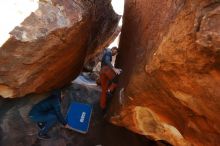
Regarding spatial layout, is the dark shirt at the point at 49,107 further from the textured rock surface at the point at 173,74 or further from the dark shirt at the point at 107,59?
the dark shirt at the point at 107,59

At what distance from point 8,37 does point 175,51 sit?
7.66ft

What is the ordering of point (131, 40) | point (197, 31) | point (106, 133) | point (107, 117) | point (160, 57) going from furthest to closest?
point (106, 133)
point (107, 117)
point (131, 40)
point (160, 57)
point (197, 31)

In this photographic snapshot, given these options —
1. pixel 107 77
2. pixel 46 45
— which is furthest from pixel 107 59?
pixel 46 45

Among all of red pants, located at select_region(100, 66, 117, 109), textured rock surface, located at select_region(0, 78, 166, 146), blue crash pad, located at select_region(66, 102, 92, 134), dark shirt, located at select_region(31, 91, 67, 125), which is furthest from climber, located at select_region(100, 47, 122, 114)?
dark shirt, located at select_region(31, 91, 67, 125)

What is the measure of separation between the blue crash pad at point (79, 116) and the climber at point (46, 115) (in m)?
0.29

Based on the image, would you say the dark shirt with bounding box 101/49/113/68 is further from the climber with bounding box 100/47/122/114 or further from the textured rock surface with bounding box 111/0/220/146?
the textured rock surface with bounding box 111/0/220/146

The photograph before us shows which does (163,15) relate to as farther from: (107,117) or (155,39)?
(107,117)

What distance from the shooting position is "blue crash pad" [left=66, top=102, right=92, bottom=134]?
6707 mm

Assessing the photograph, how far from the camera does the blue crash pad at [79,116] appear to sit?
22.0 feet

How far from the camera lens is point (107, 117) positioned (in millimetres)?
6512

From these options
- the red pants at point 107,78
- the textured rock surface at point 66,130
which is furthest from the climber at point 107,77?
the textured rock surface at point 66,130

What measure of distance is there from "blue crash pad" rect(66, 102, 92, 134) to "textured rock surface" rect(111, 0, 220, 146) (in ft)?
3.19

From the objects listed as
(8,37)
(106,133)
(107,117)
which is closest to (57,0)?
(8,37)

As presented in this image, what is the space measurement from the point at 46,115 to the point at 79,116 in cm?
74
